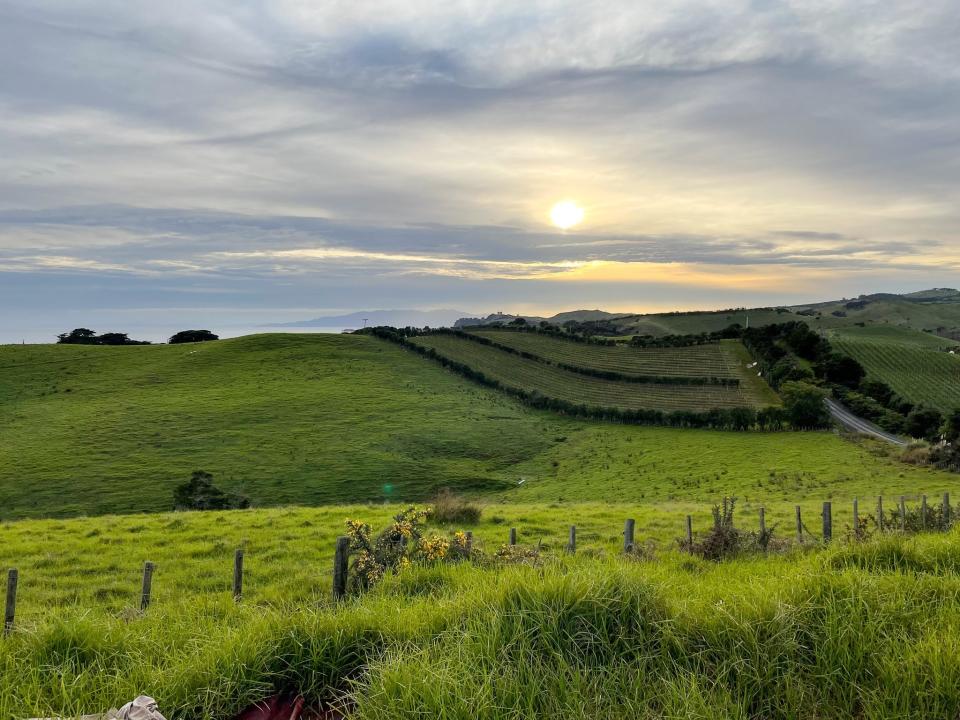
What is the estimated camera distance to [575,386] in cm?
8544

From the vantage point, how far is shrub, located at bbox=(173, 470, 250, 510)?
34406 mm

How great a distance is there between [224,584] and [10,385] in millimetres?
72382

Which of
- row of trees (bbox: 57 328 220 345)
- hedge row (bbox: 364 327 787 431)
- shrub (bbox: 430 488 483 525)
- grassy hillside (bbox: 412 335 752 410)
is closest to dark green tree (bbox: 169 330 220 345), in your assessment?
row of trees (bbox: 57 328 220 345)

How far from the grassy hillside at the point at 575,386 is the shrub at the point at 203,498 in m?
49.3

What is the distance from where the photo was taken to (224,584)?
1428 centimetres

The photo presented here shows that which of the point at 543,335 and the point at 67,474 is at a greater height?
the point at 543,335

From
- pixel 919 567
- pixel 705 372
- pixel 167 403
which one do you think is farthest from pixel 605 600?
pixel 705 372

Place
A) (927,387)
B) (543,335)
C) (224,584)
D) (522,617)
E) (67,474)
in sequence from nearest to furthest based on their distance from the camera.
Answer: (522,617) → (224,584) → (67,474) → (927,387) → (543,335)

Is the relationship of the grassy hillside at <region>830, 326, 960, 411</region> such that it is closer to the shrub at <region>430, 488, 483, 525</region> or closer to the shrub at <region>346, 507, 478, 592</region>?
the shrub at <region>430, 488, 483, 525</region>

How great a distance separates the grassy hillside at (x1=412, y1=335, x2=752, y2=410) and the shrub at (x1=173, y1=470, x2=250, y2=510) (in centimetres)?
4933

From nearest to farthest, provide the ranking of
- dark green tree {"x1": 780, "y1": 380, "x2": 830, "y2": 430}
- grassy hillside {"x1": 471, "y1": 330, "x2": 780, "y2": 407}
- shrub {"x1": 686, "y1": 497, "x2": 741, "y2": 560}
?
shrub {"x1": 686, "y1": 497, "x2": 741, "y2": 560}, dark green tree {"x1": 780, "y1": 380, "x2": 830, "y2": 430}, grassy hillside {"x1": 471, "y1": 330, "x2": 780, "y2": 407}

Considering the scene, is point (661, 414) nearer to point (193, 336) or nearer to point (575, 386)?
point (575, 386)

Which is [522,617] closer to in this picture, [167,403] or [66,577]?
[66,577]

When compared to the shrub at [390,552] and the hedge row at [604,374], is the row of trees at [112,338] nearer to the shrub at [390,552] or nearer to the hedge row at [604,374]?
the hedge row at [604,374]
